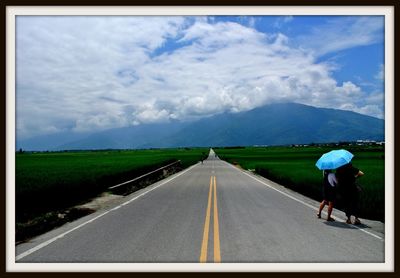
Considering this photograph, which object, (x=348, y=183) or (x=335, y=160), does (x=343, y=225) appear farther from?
(x=335, y=160)

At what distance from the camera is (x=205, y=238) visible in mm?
9477

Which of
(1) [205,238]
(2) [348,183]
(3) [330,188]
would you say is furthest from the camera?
(3) [330,188]

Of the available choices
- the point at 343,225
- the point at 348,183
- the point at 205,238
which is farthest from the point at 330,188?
the point at 205,238

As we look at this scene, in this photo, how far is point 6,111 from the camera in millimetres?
7410

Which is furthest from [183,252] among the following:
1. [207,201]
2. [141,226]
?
[207,201]

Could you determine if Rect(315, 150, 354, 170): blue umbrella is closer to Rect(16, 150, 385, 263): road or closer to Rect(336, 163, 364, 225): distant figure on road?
Rect(336, 163, 364, 225): distant figure on road

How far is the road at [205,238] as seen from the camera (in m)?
7.86

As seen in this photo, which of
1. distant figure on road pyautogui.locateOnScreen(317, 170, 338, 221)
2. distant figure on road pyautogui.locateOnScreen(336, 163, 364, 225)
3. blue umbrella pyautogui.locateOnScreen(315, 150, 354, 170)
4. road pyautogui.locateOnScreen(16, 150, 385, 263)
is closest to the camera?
road pyautogui.locateOnScreen(16, 150, 385, 263)

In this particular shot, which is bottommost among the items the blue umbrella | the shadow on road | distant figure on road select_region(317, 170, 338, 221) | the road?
the shadow on road

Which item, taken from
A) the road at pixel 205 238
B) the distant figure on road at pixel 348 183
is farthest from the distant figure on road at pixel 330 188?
the road at pixel 205 238

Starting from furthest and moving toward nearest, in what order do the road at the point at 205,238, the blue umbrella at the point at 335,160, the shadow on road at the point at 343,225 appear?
the shadow on road at the point at 343,225 < the blue umbrella at the point at 335,160 < the road at the point at 205,238

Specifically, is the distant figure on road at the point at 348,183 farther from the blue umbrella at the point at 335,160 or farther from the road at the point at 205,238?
the road at the point at 205,238

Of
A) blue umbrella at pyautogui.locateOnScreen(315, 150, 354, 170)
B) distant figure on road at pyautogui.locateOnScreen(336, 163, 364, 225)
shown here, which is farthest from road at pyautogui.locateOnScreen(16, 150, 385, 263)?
blue umbrella at pyautogui.locateOnScreen(315, 150, 354, 170)

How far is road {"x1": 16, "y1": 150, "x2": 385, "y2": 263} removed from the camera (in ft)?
25.8
